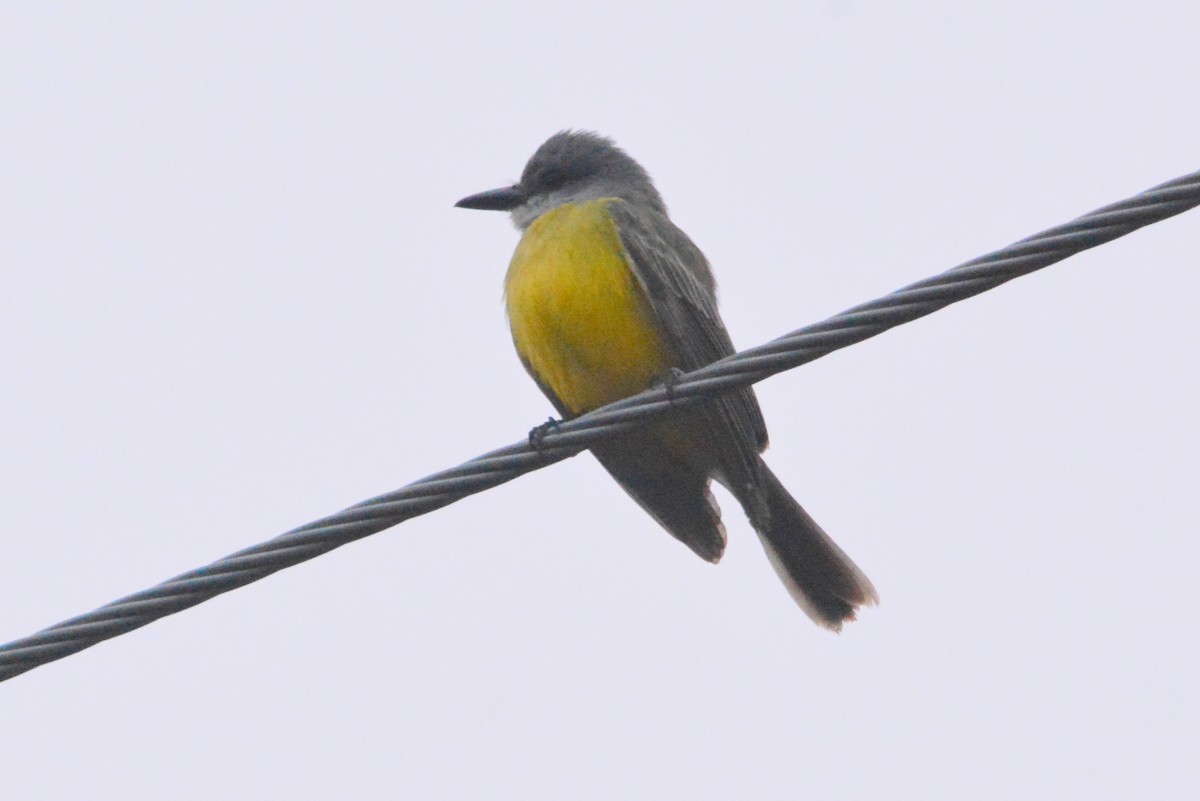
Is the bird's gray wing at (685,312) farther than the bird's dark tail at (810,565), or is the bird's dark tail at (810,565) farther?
the bird's dark tail at (810,565)

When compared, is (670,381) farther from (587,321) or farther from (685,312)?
(685,312)

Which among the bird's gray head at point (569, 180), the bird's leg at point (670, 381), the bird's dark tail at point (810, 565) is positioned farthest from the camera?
the bird's gray head at point (569, 180)

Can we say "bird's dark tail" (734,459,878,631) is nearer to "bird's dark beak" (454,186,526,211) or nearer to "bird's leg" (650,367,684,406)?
"bird's leg" (650,367,684,406)

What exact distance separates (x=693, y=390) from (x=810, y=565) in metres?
2.90

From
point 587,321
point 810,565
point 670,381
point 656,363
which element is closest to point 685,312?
point 656,363

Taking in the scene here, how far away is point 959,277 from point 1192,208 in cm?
52

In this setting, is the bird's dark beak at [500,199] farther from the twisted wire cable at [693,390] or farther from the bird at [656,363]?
the twisted wire cable at [693,390]

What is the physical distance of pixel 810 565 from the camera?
689 cm

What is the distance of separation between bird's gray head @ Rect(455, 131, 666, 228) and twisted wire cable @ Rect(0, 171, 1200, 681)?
352cm

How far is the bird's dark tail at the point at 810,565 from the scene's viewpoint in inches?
268

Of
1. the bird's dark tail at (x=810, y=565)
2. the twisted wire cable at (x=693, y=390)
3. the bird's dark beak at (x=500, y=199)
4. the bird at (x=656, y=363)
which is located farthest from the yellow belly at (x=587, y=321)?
the twisted wire cable at (x=693, y=390)

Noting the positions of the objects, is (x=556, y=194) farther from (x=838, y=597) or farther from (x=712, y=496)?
(x=838, y=597)

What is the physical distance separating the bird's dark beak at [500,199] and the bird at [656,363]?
526mm

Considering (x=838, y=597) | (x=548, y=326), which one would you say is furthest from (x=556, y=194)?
(x=838, y=597)
